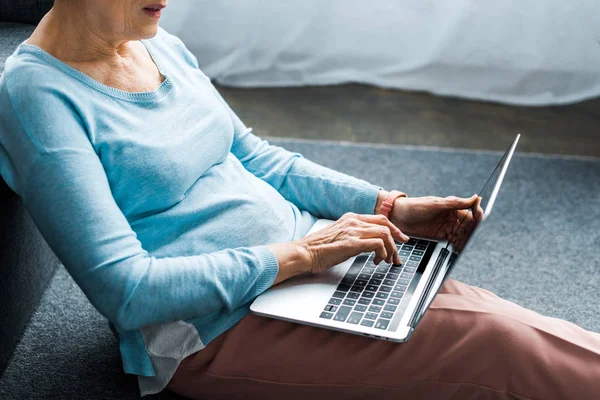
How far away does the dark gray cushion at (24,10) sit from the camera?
1.78 meters

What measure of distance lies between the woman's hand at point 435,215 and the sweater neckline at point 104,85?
0.46 metres

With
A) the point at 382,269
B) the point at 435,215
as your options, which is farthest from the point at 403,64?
the point at 382,269

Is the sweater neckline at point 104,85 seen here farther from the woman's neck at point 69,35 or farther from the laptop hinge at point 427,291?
the laptop hinge at point 427,291

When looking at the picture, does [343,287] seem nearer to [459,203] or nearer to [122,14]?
[459,203]

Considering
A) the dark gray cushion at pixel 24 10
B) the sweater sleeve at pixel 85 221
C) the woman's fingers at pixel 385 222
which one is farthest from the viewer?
the dark gray cushion at pixel 24 10

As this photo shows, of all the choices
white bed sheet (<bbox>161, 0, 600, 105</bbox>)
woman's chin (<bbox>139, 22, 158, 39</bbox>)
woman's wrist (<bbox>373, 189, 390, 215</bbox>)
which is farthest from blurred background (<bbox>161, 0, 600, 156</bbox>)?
woman's chin (<bbox>139, 22, 158, 39</bbox>)

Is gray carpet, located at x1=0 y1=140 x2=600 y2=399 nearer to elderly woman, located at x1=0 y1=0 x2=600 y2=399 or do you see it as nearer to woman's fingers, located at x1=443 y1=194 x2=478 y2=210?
elderly woman, located at x1=0 y1=0 x2=600 y2=399

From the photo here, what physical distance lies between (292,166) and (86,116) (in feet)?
1.59

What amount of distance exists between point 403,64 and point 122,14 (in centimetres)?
193

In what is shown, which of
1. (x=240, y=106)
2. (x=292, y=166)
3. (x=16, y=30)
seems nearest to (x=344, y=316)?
(x=292, y=166)

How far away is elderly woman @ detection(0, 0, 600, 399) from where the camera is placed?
1.11m

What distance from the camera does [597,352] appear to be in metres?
1.21

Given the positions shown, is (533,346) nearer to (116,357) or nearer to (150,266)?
(150,266)

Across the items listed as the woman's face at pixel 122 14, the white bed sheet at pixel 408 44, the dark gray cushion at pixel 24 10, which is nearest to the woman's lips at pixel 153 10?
the woman's face at pixel 122 14
